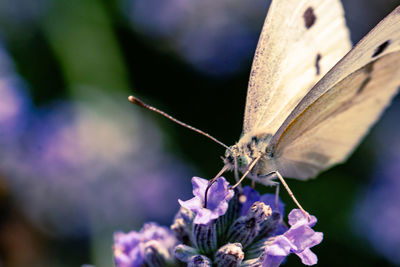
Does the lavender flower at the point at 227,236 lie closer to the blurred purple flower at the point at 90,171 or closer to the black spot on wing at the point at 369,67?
the black spot on wing at the point at 369,67

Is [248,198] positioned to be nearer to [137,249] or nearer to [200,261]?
[200,261]

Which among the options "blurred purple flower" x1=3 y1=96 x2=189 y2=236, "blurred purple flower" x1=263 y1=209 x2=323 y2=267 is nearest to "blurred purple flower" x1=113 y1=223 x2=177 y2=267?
"blurred purple flower" x1=263 y1=209 x2=323 y2=267

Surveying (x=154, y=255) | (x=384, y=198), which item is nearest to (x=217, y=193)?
(x=154, y=255)

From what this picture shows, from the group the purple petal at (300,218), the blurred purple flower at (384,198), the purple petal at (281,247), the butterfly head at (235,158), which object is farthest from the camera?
the blurred purple flower at (384,198)

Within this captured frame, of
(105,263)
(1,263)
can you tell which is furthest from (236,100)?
(1,263)

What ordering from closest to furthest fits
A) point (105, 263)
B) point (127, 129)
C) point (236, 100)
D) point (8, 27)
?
point (105, 263)
point (127, 129)
point (8, 27)
point (236, 100)

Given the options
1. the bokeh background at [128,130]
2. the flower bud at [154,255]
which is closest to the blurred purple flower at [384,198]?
the bokeh background at [128,130]

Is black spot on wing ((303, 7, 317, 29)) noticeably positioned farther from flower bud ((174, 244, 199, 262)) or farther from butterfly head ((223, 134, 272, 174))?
flower bud ((174, 244, 199, 262))

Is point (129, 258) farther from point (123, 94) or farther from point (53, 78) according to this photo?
point (53, 78)
